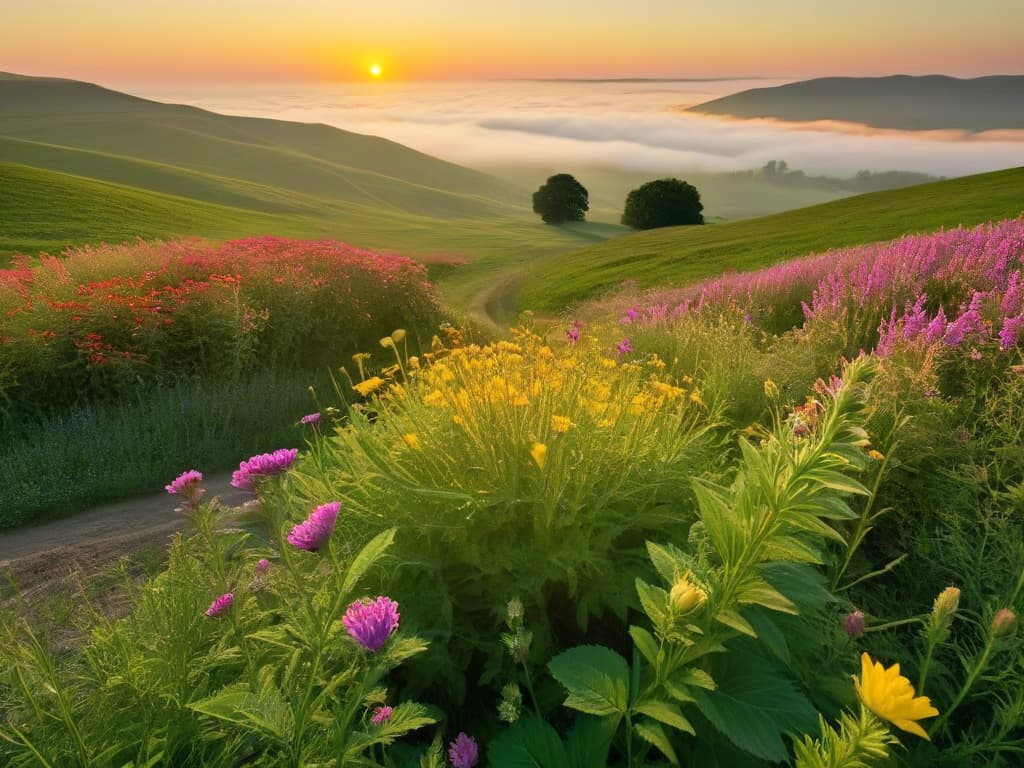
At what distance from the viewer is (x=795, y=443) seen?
5.93ft

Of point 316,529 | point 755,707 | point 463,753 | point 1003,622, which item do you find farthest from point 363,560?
point 1003,622

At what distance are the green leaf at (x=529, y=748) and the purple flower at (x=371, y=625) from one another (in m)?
0.68

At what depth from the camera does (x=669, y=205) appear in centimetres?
4966

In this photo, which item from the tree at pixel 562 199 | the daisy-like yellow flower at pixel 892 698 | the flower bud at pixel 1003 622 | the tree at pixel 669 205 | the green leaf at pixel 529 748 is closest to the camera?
the daisy-like yellow flower at pixel 892 698

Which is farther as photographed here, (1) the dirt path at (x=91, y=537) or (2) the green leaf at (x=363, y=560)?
(1) the dirt path at (x=91, y=537)

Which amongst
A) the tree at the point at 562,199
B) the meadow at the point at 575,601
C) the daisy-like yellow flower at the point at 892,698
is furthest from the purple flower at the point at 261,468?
the tree at the point at 562,199

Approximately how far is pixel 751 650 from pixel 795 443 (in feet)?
2.32

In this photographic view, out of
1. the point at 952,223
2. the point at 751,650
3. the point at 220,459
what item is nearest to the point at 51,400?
the point at 220,459

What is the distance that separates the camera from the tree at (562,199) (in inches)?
2275

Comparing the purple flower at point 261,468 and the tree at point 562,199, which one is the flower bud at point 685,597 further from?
the tree at point 562,199

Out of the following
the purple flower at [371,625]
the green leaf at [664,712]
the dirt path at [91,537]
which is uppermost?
the purple flower at [371,625]

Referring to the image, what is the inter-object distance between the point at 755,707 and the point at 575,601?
949 millimetres

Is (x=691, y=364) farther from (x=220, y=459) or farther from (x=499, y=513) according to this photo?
(x=220, y=459)

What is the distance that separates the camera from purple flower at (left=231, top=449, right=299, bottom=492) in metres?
1.81
